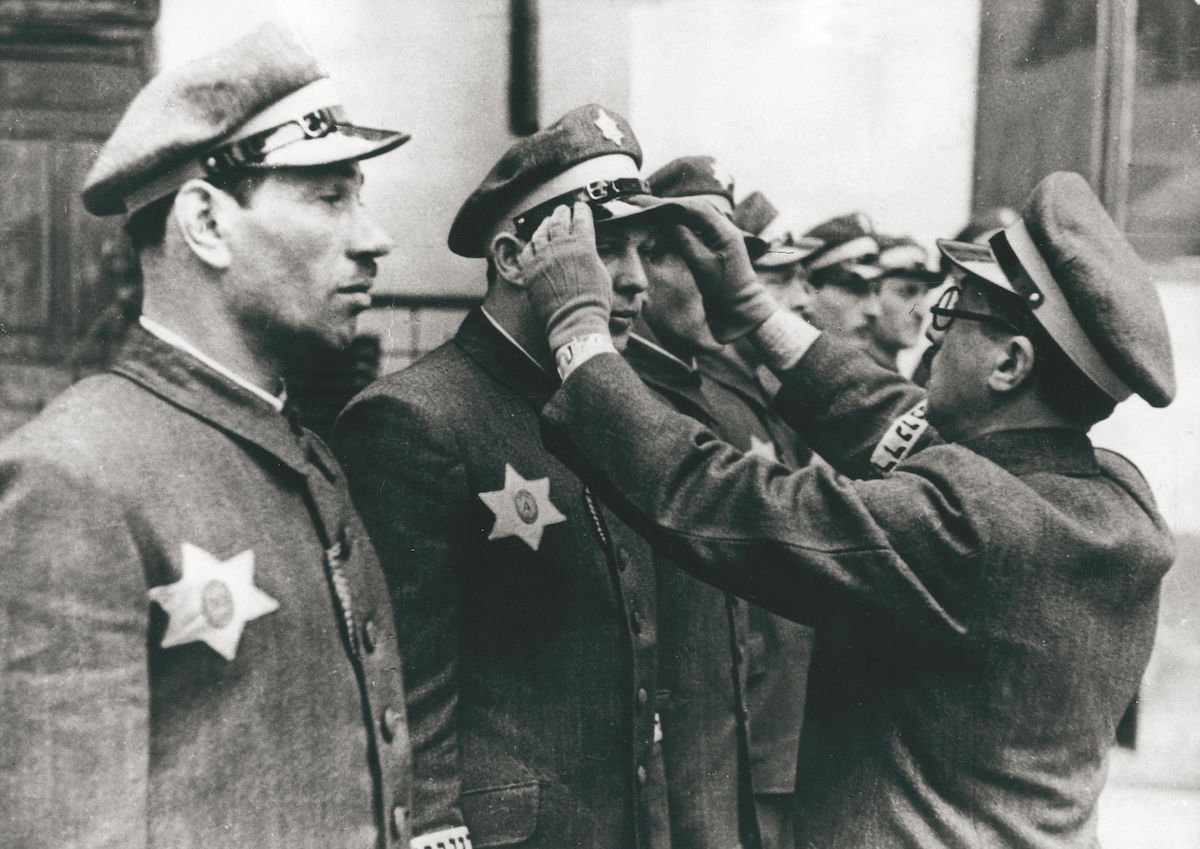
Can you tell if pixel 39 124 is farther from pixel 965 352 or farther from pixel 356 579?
pixel 965 352

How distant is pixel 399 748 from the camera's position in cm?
224

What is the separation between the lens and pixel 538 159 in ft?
10.0

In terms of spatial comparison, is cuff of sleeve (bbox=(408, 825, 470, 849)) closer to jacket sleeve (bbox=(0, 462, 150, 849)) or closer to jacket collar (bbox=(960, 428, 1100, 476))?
jacket sleeve (bbox=(0, 462, 150, 849))

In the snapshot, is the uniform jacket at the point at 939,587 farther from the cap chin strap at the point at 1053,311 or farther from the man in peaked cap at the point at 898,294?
the man in peaked cap at the point at 898,294

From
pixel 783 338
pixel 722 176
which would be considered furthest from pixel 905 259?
pixel 783 338

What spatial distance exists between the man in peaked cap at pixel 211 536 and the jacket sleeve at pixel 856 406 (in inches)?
53.5

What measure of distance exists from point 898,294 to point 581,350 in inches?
174

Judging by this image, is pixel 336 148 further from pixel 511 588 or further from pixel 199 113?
pixel 511 588

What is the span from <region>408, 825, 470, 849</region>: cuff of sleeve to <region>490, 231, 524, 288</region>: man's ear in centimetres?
131

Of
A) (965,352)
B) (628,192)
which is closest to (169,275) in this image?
(628,192)

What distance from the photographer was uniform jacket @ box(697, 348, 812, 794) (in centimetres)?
412

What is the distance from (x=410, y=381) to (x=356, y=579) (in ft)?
2.26

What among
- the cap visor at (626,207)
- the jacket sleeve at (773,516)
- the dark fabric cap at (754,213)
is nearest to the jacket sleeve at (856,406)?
the cap visor at (626,207)

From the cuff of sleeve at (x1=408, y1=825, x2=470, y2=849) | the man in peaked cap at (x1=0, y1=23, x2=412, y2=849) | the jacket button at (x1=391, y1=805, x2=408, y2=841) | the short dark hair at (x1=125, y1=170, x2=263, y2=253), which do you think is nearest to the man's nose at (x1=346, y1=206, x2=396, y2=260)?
the man in peaked cap at (x1=0, y1=23, x2=412, y2=849)
